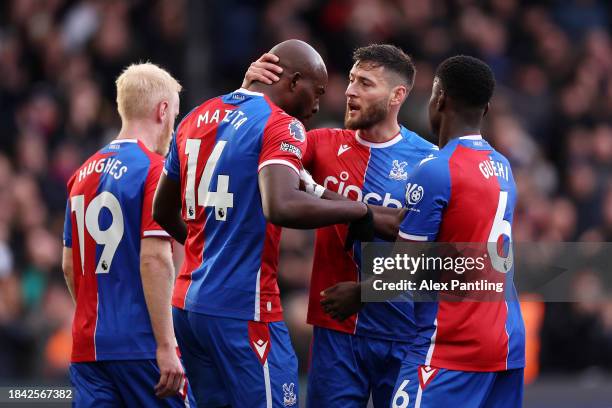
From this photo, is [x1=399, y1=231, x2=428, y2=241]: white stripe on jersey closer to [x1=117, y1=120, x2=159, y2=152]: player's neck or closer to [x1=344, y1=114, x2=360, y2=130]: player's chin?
[x1=344, y1=114, x2=360, y2=130]: player's chin

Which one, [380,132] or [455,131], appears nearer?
[455,131]

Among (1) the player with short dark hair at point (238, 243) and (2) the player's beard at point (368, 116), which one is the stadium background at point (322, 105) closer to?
(2) the player's beard at point (368, 116)

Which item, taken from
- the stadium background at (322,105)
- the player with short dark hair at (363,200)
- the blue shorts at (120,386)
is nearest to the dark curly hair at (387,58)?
the player with short dark hair at (363,200)

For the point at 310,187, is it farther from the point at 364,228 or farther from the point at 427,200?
the point at 427,200

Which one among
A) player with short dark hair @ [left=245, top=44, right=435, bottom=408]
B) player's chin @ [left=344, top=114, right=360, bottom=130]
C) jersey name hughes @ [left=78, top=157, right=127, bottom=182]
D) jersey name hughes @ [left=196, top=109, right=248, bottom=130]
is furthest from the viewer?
player's chin @ [left=344, top=114, right=360, bottom=130]

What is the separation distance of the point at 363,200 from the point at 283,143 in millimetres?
986

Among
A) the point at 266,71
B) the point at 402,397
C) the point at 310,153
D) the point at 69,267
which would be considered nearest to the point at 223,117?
the point at 266,71

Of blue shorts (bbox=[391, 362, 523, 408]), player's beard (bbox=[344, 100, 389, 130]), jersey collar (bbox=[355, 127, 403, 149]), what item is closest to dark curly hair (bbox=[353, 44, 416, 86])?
player's beard (bbox=[344, 100, 389, 130])

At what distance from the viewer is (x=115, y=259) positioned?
614 cm

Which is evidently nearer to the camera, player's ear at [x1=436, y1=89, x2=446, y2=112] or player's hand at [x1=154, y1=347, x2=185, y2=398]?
player's ear at [x1=436, y1=89, x2=446, y2=112]

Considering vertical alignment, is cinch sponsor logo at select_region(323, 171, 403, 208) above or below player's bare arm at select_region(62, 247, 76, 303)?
above

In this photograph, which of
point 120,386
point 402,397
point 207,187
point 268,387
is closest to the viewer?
point 402,397

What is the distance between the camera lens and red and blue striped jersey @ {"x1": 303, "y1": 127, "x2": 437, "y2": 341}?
647 centimetres

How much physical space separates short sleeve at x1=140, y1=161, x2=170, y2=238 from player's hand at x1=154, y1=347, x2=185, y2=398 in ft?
1.96
